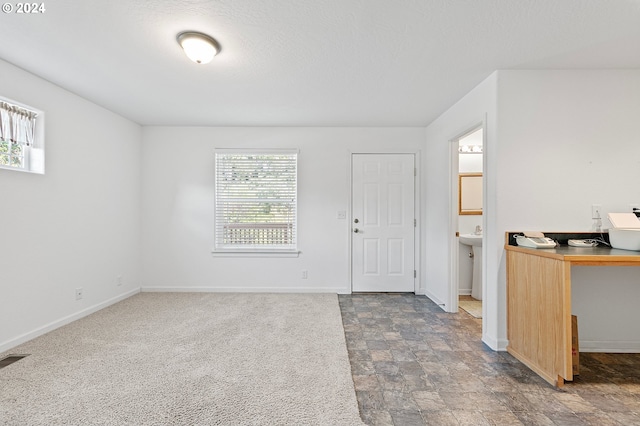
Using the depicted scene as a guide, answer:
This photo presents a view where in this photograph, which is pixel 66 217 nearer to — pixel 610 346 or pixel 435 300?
pixel 435 300

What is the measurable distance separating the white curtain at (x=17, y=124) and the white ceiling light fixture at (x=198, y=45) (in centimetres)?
180

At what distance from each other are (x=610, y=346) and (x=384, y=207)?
2.75m

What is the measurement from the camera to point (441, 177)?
3904 mm

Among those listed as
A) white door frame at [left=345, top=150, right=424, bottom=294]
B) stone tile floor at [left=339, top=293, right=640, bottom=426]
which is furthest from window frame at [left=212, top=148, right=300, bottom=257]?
stone tile floor at [left=339, top=293, right=640, bottom=426]

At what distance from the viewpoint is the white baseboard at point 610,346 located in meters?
2.62

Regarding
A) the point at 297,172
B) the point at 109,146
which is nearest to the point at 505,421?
the point at 297,172

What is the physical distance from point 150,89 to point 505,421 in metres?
3.99

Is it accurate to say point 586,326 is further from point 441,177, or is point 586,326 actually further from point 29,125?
point 29,125

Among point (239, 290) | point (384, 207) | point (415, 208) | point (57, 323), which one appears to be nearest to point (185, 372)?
point (57, 323)

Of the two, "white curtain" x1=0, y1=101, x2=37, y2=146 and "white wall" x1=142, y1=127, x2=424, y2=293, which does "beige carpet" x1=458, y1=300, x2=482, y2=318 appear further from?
"white curtain" x1=0, y1=101, x2=37, y2=146

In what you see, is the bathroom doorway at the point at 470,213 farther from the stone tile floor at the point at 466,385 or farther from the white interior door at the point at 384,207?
the stone tile floor at the point at 466,385

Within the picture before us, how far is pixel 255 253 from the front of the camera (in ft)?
14.7

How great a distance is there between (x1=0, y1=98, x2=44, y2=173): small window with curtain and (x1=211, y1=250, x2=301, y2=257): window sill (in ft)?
7.27

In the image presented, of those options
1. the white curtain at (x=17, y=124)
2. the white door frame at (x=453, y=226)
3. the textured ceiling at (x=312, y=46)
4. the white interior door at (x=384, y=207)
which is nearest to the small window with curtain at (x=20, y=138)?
the white curtain at (x=17, y=124)
